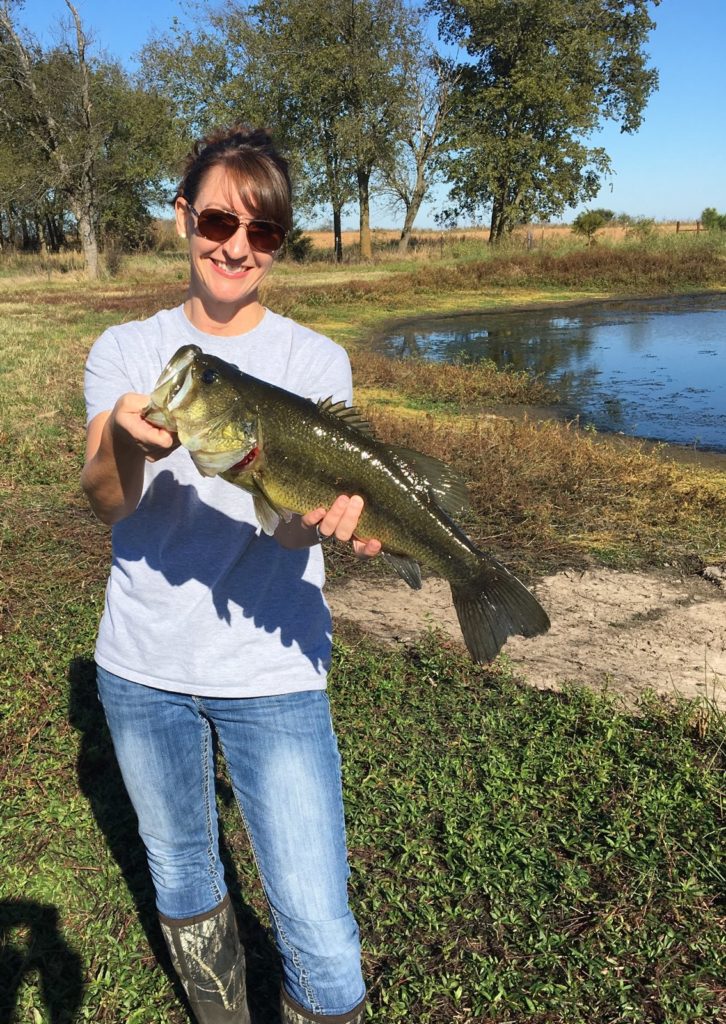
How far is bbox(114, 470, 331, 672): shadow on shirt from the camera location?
2.25 metres

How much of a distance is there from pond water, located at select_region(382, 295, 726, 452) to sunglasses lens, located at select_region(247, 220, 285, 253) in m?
9.84

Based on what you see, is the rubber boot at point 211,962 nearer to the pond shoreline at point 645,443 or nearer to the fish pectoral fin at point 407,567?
the fish pectoral fin at point 407,567

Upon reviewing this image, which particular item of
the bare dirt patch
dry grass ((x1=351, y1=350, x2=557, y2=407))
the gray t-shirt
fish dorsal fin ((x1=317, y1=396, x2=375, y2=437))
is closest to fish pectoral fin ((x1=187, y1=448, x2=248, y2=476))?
the gray t-shirt

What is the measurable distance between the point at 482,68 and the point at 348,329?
33649 mm

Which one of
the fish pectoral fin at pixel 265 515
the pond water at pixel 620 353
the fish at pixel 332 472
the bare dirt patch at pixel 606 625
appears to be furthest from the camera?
the pond water at pixel 620 353

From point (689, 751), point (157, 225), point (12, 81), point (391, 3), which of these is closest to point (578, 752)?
point (689, 751)

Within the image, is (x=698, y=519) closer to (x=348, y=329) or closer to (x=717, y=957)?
(x=717, y=957)

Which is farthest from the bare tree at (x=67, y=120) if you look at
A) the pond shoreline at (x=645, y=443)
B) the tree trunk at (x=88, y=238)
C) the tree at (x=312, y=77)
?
the pond shoreline at (x=645, y=443)

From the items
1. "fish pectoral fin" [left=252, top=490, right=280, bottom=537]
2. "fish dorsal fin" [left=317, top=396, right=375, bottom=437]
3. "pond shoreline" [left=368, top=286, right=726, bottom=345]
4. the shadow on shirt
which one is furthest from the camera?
"pond shoreline" [left=368, top=286, right=726, bottom=345]

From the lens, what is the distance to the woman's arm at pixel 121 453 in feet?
6.23

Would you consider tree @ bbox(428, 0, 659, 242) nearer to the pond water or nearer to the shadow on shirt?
the pond water

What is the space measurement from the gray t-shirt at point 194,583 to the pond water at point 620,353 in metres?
9.98

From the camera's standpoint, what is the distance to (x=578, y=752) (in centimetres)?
412

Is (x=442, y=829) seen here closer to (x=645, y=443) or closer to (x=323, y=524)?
(x=323, y=524)
